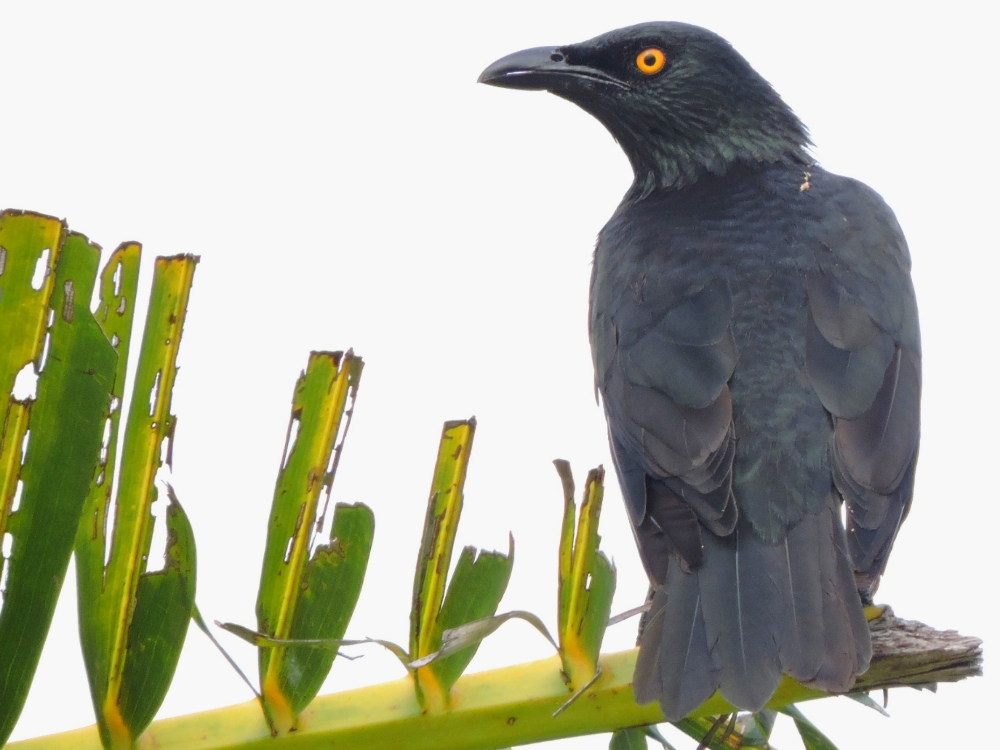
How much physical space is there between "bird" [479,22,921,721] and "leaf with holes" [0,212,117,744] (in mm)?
1235

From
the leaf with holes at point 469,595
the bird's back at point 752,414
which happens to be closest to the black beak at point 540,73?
the bird's back at point 752,414

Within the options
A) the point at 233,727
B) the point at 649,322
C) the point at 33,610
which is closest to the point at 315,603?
the point at 233,727

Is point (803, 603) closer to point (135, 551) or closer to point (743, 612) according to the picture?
point (743, 612)

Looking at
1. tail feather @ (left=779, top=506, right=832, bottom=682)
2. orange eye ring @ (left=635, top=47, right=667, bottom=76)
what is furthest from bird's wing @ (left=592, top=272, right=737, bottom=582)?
orange eye ring @ (left=635, top=47, right=667, bottom=76)

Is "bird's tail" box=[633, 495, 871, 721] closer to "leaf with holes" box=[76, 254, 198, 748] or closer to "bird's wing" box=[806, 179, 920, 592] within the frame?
"bird's wing" box=[806, 179, 920, 592]

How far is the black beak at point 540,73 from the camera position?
5.09 metres

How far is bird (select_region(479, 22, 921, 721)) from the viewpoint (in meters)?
2.98

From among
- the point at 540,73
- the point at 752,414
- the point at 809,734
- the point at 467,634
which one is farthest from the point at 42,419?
Answer: the point at 540,73

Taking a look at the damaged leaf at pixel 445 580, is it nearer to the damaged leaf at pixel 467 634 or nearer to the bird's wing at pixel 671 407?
the damaged leaf at pixel 467 634

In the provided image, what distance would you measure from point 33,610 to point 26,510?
0.62 feet

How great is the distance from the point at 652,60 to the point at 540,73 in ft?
1.80

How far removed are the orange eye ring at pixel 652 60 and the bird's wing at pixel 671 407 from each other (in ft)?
4.76

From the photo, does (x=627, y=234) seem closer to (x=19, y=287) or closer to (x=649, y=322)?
(x=649, y=322)

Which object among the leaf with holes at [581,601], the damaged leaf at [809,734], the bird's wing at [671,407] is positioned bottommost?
the damaged leaf at [809,734]
